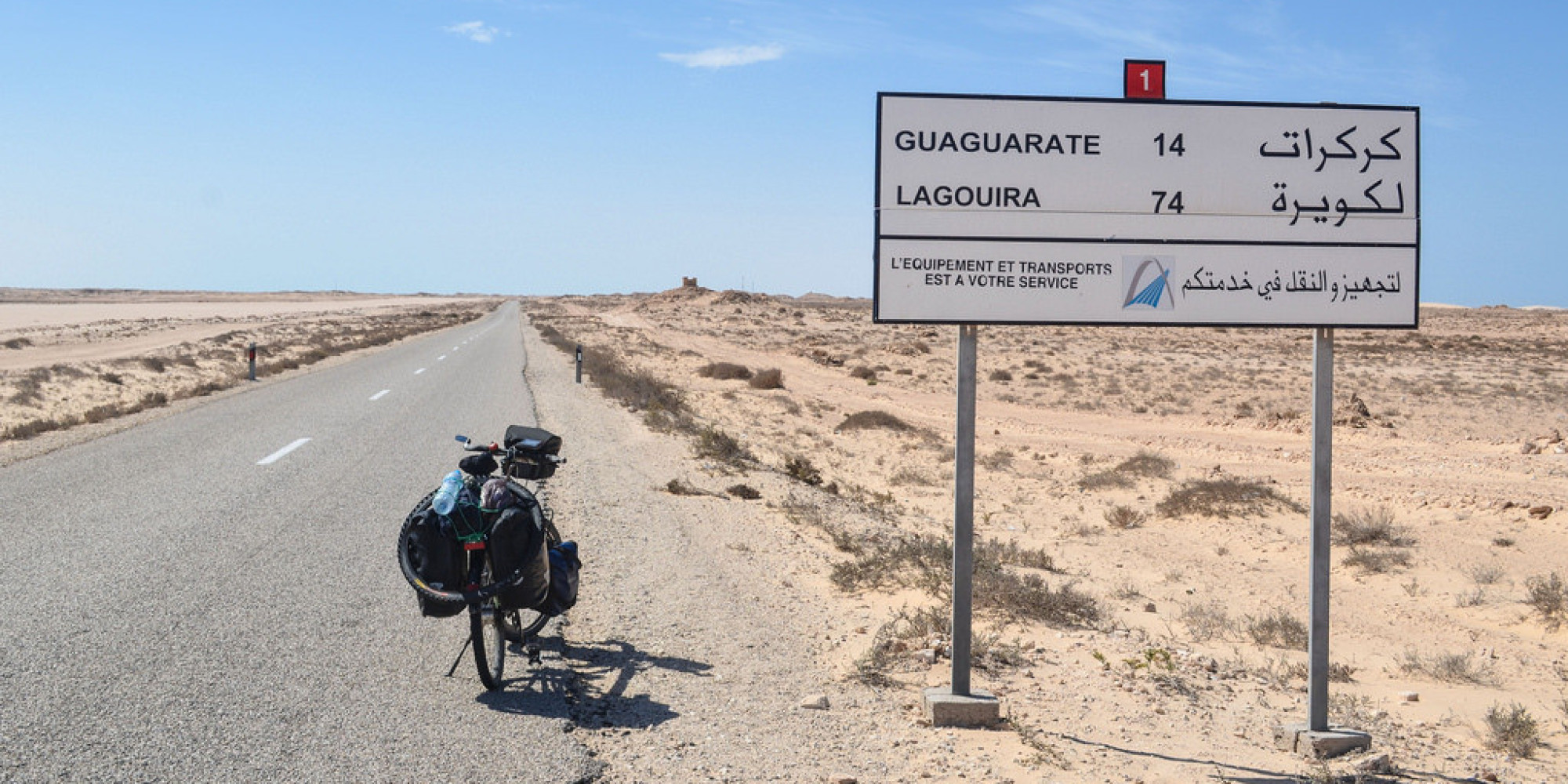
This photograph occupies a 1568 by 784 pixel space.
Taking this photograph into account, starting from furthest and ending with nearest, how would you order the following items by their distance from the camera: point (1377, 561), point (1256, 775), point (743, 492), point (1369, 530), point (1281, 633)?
point (743, 492), point (1369, 530), point (1377, 561), point (1281, 633), point (1256, 775)

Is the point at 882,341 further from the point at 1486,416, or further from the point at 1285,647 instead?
the point at 1285,647

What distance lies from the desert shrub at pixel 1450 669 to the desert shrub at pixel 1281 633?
2.04 ft

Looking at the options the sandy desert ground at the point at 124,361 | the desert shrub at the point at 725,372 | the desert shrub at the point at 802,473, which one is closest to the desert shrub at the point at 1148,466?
the desert shrub at the point at 802,473

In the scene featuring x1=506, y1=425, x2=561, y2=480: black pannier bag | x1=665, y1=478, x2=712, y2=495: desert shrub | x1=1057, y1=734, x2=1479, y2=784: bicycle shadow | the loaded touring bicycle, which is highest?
x1=506, y1=425, x2=561, y2=480: black pannier bag

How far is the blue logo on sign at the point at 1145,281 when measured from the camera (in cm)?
525

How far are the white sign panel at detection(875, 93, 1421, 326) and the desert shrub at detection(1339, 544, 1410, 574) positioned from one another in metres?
6.40

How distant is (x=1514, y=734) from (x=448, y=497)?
5.38m

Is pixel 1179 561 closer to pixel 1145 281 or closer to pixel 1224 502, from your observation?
pixel 1224 502

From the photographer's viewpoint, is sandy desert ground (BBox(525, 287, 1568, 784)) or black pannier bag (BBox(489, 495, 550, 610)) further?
sandy desert ground (BBox(525, 287, 1568, 784))

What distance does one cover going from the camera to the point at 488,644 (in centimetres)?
577

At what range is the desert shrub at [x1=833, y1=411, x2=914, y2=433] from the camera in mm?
22203

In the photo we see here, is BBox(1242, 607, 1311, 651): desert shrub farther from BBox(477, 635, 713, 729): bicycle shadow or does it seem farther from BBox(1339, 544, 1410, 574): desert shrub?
BBox(477, 635, 713, 729): bicycle shadow

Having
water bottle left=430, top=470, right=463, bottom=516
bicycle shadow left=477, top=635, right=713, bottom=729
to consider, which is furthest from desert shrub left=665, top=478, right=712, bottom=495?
water bottle left=430, top=470, right=463, bottom=516

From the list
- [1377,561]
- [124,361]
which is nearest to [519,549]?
[1377,561]
